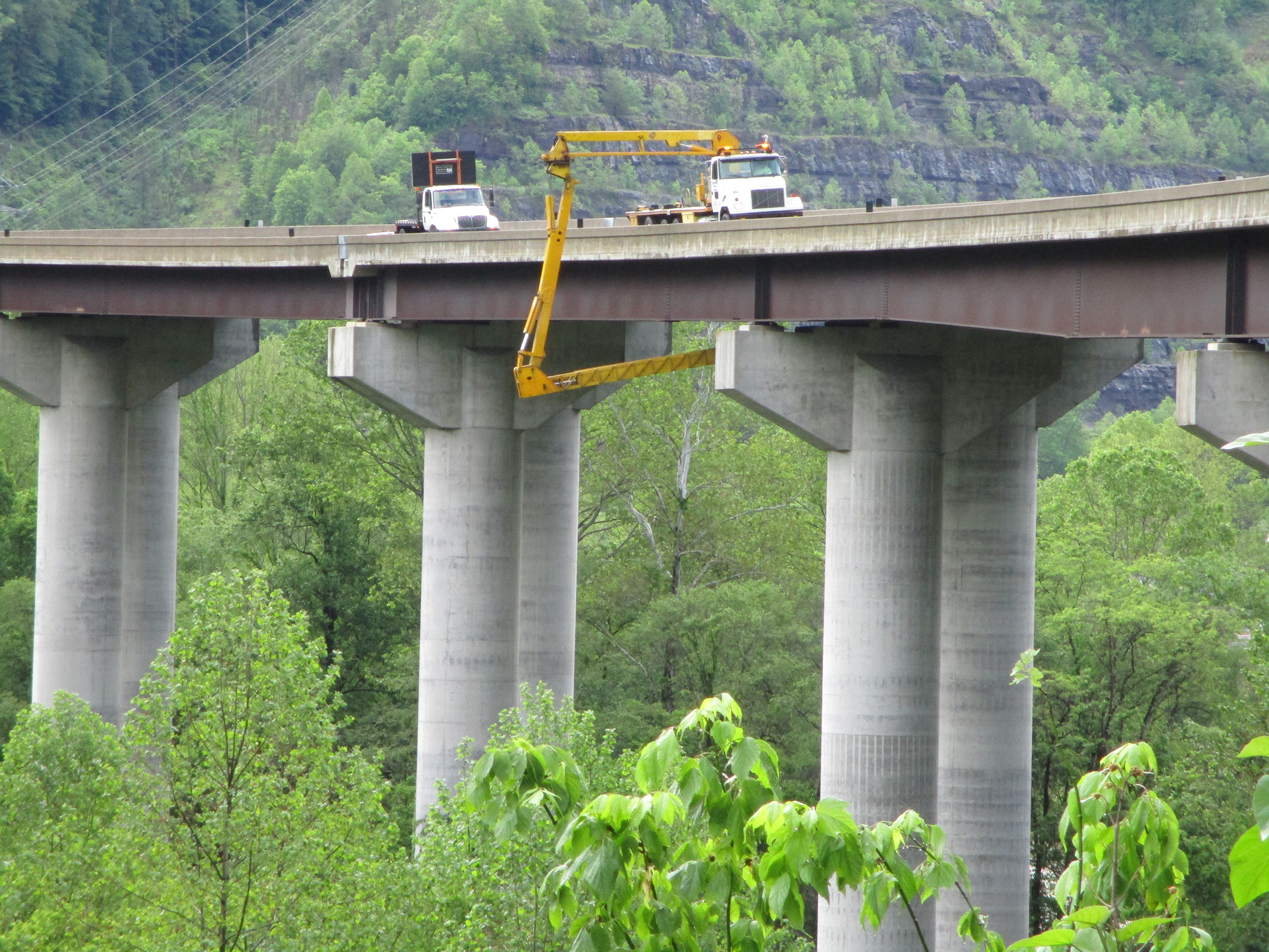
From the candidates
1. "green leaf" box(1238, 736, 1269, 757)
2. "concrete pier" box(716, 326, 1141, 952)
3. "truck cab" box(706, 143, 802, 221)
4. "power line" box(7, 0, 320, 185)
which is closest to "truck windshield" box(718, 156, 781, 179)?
"truck cab" box(706, 143, 802, 221)

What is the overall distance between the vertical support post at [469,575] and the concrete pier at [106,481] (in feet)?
28.9

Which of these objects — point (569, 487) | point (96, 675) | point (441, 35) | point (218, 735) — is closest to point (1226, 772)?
point (569, 487)

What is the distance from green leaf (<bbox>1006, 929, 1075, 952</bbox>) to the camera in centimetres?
502

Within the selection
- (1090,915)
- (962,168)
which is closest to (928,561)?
(1090,915)

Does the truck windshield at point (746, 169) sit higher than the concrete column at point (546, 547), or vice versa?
the truck windshield at point (746, 169)

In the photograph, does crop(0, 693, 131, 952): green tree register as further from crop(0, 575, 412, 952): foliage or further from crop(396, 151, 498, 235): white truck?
crop(396, 151, 498, 235): white truck

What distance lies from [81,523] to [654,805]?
36632mm

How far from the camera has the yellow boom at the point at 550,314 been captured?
30.8 m

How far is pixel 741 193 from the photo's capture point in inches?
1368

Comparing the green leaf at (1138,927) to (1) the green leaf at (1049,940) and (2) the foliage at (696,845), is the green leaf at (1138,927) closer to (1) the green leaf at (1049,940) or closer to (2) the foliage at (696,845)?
(1) the green leaf at (1049,940)

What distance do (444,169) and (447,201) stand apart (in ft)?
4.00

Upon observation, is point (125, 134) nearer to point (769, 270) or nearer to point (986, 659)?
point (769, 270)

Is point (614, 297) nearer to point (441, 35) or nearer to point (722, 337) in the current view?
point (722, 337)

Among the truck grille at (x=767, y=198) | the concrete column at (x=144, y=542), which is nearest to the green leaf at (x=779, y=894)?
the truck grille at (x=767, y=198)
